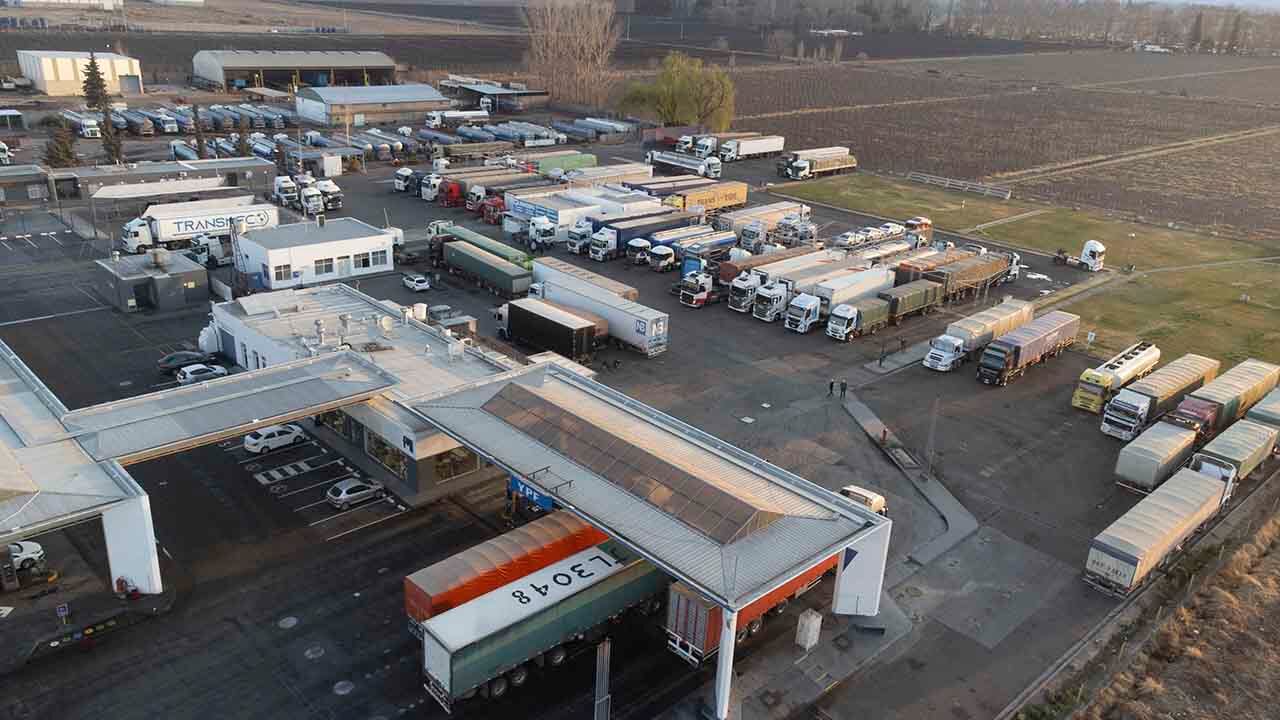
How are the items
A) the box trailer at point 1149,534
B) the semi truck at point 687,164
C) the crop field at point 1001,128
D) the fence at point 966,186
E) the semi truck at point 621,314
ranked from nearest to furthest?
the box trailer at point 1149,534 < the semi truck at point 621,314 < the fence at point 966,186 < the semi truck at point 687,164 < the crop field at point 1001,128

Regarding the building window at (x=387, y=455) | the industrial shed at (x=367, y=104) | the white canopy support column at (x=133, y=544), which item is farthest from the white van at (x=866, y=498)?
the industrial shed at (x=367, y=104)

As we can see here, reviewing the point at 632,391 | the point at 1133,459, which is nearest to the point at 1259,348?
the point at 1133,459

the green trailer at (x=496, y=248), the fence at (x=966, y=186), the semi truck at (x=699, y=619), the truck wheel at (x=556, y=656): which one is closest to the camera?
the semi truck at (x=699, y=619)

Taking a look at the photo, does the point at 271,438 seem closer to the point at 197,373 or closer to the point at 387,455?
the point at 387,455

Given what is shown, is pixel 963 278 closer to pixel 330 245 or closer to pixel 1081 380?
pixel 1081 380

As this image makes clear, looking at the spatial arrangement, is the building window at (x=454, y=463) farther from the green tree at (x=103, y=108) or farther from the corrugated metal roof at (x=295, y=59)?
the corrugated metal roof at (x=295, y=59)

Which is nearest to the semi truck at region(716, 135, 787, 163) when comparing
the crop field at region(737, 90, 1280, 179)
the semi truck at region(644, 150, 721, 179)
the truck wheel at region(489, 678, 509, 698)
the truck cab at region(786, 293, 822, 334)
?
the semi truck at region(644, 150, 721, 179)
